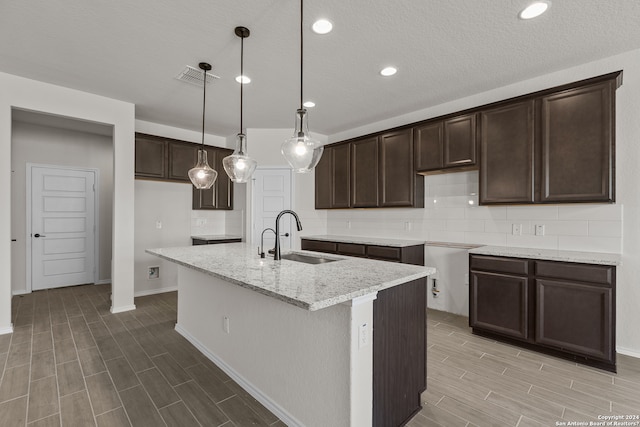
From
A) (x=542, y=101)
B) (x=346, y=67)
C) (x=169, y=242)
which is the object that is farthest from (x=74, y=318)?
(x=542, y=101)

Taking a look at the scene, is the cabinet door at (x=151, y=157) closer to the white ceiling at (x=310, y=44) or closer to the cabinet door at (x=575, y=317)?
the white ceiling at (x=310, y=44)

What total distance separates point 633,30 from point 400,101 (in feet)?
6.77

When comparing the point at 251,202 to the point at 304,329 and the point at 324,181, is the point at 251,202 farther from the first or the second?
the point at 304,329

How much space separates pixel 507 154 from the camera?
10.1 ft

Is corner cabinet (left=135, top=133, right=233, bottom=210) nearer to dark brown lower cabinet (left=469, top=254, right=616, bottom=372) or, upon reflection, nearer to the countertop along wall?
the countertop along wall

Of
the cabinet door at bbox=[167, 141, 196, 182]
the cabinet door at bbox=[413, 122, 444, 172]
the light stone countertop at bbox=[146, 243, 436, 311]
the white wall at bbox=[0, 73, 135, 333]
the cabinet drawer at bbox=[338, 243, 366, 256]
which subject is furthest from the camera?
the cabinet door at bbox=[167, 141, 196, 182]

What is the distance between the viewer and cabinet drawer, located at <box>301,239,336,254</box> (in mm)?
4527

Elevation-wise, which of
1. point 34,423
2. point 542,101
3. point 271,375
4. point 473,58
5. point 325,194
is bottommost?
point 34,423

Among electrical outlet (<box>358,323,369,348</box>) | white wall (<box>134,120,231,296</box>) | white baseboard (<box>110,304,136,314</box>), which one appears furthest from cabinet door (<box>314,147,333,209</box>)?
electrical outlet (<box>358,323,369,348</box>)

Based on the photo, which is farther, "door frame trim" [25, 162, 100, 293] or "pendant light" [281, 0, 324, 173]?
"door frame trim" [25, 162, 100, 293]

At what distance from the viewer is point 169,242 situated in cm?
497

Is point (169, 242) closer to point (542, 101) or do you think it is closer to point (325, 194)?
point (325, 194)

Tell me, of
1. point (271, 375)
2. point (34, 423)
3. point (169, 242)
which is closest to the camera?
point (34, 423)

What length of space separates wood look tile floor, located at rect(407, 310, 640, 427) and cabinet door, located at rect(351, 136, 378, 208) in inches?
87.4
